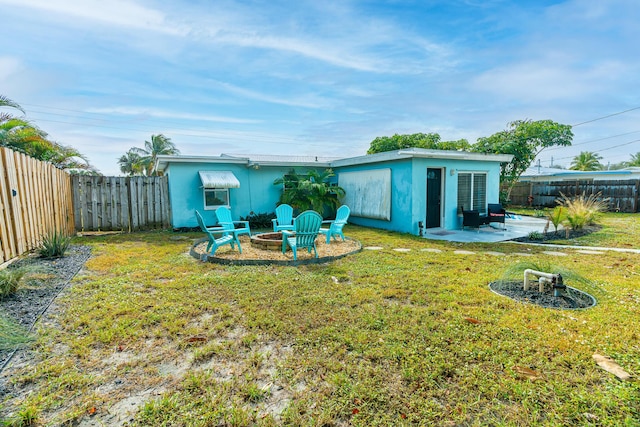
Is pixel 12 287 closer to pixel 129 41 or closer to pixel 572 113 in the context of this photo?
pixel 129 41

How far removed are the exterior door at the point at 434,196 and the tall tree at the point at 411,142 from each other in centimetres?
1844

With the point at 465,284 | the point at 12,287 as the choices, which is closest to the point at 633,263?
the point at 465,284

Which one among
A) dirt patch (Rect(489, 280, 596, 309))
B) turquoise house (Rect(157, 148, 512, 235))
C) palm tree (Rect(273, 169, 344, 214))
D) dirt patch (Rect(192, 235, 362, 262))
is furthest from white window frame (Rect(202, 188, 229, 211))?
dirt patch (Rect(489, 280, 596, 309))

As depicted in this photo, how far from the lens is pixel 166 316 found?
3842mm

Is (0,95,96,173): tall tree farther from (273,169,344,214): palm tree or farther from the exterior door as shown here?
the exterior door

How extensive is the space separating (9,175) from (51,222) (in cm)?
284

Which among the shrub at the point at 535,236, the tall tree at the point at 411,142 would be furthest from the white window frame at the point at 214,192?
the tall tree at the point at 411,142

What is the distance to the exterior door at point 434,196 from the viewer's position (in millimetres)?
11250

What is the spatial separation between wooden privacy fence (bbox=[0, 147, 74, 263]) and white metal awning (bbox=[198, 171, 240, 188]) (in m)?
4.26

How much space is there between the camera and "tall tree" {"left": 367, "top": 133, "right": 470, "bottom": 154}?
1163 inches

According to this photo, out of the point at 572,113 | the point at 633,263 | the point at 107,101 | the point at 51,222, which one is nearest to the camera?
the point at 633,263

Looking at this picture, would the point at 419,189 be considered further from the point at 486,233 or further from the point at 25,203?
the point at 25,203

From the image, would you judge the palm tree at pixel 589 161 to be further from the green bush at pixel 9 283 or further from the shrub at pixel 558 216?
the green bush at pixel 9 283

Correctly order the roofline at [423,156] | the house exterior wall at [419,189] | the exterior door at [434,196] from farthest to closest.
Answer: the exterior door at [434,196] < the house exterior wall at [419,189] < the roofline at [423,156]
